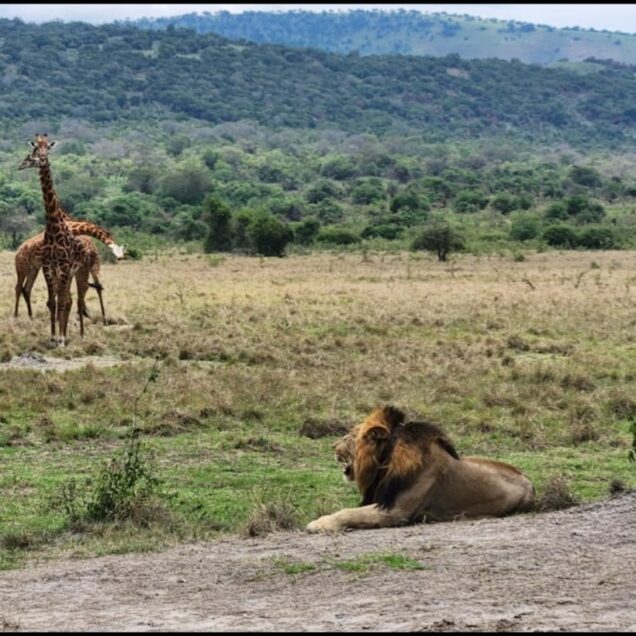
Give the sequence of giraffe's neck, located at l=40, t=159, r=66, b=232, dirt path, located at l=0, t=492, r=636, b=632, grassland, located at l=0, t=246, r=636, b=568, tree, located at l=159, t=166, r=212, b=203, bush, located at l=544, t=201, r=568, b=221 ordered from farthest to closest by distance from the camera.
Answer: tree, located at l=159, t=166, r=212, b=203 → bush, located at l=544, t=201, r=568, b=221 → giraffe's neck, located at l=40, t=159, r=66, b=232 → grassland, located at l=0, t=246, r=636, b=568 → dirt path, located at l=0, t=492, r=636, b=632

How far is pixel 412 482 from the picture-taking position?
28.8 feet

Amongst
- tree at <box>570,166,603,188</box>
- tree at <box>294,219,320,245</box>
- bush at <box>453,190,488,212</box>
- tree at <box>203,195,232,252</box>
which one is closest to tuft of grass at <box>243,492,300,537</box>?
tree at <box>203,195,232,252</box>

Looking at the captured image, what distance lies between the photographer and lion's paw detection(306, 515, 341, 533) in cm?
855

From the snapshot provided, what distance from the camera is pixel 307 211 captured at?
68.2 metres

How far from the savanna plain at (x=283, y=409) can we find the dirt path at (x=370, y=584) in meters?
0.04

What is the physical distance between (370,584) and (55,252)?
14.7 metres

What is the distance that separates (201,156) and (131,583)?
97.8 meters

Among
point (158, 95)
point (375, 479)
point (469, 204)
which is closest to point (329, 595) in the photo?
point (375, 479)

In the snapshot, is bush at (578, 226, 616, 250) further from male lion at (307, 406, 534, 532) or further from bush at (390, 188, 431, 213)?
male lion at (307, 406, 534, 532)

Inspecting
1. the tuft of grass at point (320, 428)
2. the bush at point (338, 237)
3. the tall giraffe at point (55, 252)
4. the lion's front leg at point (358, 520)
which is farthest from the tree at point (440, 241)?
the lion's front leg at point (358, 520)

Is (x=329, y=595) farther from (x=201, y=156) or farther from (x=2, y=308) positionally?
(x=201, y=156)

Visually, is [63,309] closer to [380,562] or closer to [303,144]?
[380,562]

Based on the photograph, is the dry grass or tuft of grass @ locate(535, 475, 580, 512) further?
the dry grass

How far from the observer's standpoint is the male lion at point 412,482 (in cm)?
870
